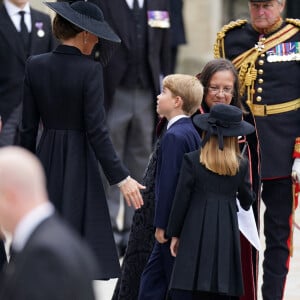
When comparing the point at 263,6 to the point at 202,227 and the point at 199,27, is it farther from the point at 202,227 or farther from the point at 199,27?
the point at 199,27

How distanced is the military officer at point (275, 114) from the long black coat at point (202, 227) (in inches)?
40.2

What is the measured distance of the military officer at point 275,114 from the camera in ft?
22.5

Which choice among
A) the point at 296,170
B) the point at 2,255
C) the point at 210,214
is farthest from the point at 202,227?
the point at 296,170

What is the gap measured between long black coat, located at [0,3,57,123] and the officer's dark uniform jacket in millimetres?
1945

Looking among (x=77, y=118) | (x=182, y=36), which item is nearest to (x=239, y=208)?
(x=77, y=118)

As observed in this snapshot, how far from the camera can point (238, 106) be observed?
645 cm

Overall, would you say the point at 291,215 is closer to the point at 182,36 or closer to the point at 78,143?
the point at 78,143

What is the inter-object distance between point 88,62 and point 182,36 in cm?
513

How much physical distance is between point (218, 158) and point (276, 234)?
1.24m

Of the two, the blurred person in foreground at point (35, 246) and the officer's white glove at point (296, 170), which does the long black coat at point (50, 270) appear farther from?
the officer's white glove at point (296, 170)

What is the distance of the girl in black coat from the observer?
5820 millimetres

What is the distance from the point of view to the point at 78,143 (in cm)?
621

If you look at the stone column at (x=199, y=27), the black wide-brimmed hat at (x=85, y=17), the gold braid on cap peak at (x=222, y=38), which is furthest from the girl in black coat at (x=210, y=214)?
the stone column at (x=199, y=27)

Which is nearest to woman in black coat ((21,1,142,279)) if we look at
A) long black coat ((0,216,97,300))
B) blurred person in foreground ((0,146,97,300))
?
blurred person in foreground ((0,146,97,300))
